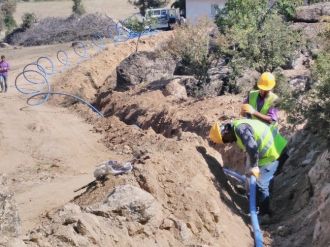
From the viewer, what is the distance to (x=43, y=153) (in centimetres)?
1730

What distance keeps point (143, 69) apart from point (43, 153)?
6578 millimetres

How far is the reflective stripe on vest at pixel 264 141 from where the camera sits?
8219 millimetres

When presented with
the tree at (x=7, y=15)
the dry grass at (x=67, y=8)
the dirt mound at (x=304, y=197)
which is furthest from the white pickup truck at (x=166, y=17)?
the dirt mound at (x=304, y=197)

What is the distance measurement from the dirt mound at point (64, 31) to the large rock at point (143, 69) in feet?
69.5

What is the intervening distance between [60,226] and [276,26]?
37.4 feet

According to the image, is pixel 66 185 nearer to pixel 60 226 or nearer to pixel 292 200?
pixel 292 200

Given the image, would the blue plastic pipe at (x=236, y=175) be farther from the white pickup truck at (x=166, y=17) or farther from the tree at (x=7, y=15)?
the tree at (x=7, y=15)

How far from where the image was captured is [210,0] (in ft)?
147

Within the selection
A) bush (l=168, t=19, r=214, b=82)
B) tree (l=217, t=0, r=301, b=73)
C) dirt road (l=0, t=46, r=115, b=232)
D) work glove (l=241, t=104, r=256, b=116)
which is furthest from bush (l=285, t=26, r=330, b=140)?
bush (l=168, t=19, r=214, b=82)

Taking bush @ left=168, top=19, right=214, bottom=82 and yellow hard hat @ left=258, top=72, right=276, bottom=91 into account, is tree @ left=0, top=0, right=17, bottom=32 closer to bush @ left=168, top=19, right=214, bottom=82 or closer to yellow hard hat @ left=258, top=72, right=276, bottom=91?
bush @ left=168, top=19, right=214, bottom=82

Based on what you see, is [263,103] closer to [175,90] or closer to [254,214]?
[254,214]

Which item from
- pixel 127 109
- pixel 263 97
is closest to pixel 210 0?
pixel 127 109

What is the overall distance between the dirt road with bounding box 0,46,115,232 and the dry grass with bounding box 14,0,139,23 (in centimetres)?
4740

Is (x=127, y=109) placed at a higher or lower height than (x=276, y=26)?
lower
